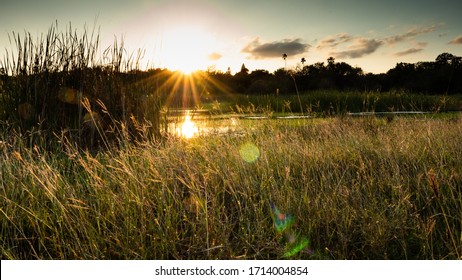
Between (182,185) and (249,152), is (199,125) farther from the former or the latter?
(182,185)

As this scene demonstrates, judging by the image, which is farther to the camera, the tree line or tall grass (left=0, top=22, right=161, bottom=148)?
the tree line

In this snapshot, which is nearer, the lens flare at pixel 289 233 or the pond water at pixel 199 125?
the lens flare at pixel 289 233

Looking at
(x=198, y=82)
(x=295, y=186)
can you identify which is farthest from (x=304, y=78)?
(x=295, y=186)

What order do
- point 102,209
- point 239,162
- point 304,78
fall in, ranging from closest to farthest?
1. point 102,209
2. point 239,162
3. point 304,78

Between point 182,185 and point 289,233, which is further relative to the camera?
point 182,185

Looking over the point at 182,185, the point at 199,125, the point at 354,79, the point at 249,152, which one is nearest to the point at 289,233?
the point at 182,185

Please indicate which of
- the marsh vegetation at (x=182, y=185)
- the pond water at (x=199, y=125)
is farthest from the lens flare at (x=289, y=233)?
the pond water at (x=199, y=125)

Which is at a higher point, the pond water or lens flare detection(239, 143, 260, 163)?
the pond water

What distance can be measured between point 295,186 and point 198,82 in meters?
3.63

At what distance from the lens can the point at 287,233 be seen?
2588 millimetres

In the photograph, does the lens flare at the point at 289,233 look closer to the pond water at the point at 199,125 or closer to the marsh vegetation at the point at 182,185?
the marsh vegetation at the point at 182,185

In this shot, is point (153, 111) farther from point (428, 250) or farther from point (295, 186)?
point (428, 250)

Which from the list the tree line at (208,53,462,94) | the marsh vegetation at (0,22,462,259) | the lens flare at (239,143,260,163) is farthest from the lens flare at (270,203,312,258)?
the tree line at (208,53,462,94)

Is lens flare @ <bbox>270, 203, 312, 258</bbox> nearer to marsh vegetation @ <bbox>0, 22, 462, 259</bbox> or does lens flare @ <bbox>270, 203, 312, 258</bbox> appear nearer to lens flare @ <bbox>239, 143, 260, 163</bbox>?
marsh vegetation @ <bbox>0, 22, 462, 259</bbox>
